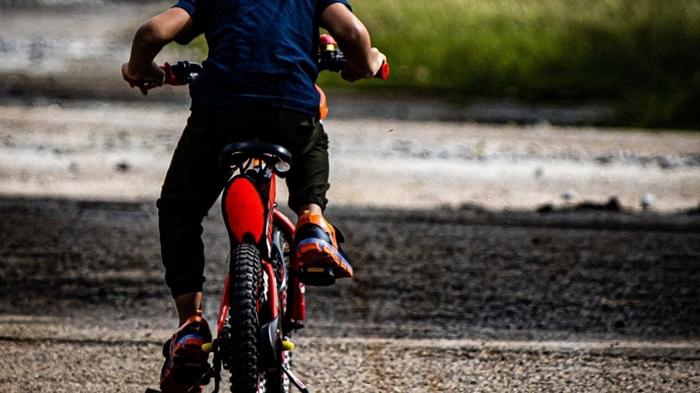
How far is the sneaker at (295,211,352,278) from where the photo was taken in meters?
4.25

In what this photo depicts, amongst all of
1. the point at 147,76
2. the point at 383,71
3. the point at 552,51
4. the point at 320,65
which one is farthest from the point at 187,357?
the point at 552,51

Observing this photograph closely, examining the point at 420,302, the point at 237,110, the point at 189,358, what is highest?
the point at 237,110

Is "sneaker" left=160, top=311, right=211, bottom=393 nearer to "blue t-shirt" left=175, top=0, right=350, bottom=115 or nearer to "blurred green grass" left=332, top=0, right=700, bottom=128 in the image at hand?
"blue t-shirt" left=175, top=0, right=350, bottom=115

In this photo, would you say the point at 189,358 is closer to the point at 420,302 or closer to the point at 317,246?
the point at 317,246

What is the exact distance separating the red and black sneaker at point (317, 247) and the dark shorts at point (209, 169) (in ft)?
0.35

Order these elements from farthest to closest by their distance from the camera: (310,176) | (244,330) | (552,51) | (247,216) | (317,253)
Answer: (552,51)
(310,176)
(317,253)
(247,216)
(244,330)

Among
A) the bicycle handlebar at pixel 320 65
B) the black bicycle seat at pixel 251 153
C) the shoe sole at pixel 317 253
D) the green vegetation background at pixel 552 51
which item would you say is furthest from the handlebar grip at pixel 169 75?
the green vegetation background at pixel 552 51

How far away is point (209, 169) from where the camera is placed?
14.5 feet

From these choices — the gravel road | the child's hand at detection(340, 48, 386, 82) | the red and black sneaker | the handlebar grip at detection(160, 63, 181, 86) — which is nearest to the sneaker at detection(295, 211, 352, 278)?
the red and black sneaker

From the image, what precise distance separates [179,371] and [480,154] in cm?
785

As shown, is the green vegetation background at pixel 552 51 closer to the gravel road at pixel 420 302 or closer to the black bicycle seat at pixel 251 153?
the gravel road at pixel 420 302

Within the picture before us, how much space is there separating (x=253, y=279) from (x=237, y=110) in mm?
567

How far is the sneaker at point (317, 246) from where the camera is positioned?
4.25 m

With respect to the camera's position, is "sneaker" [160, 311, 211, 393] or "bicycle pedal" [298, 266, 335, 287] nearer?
Answer: "bicycle pedal" [298, 266, 335, 287]
